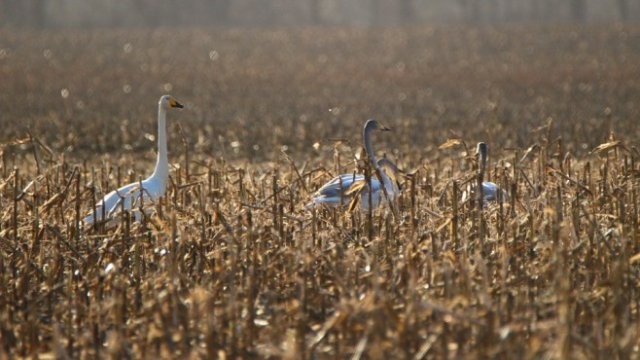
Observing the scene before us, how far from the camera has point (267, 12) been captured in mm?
78125

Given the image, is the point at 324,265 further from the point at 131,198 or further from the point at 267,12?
the point at 267,12

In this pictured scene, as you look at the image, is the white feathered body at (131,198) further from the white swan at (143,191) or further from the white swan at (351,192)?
the white swan at (351,192)

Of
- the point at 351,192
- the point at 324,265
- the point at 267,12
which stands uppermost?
the point at 267,12

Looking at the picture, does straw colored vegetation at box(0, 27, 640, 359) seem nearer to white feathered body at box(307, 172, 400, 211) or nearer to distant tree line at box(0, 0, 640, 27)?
white feathered body at box(307, 172, 400, 211)

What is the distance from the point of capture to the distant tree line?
229ft

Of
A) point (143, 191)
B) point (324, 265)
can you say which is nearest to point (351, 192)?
Answer: point (143, 191)

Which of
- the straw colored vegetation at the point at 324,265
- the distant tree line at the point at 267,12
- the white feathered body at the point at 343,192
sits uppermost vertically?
the distant tree line at the point at 267,12

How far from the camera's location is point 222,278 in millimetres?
5980

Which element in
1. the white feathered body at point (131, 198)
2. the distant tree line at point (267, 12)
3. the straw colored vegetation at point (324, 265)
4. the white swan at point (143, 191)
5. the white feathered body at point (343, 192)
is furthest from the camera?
the distant tree line at point (267, 12)

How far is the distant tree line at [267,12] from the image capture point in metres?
69.8

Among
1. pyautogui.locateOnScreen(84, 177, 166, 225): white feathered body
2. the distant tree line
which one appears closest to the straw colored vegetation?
pyautogui.locateOnScreen(84, 177, 166, 225): white feathered body

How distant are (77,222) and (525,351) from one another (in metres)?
3.38

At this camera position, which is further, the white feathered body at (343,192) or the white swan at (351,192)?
the white feathered body at (343,192)

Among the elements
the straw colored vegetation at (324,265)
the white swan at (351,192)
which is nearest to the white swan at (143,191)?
the straw colored vegetation at (324,265)
